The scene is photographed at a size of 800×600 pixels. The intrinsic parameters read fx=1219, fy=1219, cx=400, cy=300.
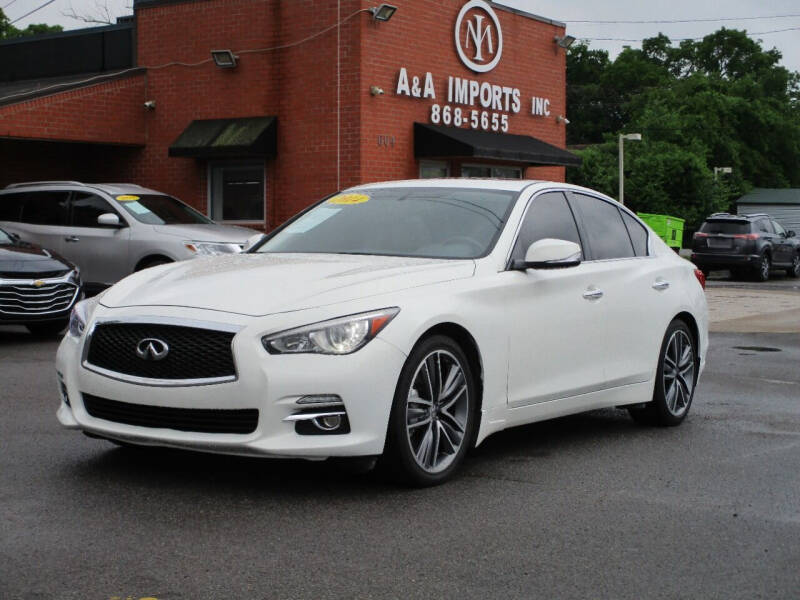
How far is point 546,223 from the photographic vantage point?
7172 mm

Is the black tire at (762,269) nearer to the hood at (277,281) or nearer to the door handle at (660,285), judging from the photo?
the door handle at (660,285)

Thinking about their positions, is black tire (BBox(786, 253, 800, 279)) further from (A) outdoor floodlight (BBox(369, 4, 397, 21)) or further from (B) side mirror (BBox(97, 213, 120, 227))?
(B) side mirror (BBox(97, 213, 120, 227))

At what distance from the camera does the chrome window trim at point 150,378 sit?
5445 millimetres

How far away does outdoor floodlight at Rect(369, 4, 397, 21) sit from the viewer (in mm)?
21188

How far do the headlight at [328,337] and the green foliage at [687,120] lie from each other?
50264 mm

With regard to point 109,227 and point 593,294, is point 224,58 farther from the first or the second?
point 593,294

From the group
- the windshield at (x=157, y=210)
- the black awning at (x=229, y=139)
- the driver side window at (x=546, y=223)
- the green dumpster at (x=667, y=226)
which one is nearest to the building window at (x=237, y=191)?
the black awning at (x=229, y=139)

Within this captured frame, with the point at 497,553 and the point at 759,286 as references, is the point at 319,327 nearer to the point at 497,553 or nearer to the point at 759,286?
A: the point at 497,553

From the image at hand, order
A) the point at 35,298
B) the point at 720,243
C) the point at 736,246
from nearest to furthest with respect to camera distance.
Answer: the point at 35,298 → the point at 736,246 → the point at 720,243

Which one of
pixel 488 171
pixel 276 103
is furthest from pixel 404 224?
pixel 488 171

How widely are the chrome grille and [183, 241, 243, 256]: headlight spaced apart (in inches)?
98.1

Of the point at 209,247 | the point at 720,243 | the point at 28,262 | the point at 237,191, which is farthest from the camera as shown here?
the point at 720,243

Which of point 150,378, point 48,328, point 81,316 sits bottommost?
point 48,328

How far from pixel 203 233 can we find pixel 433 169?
339 inches
